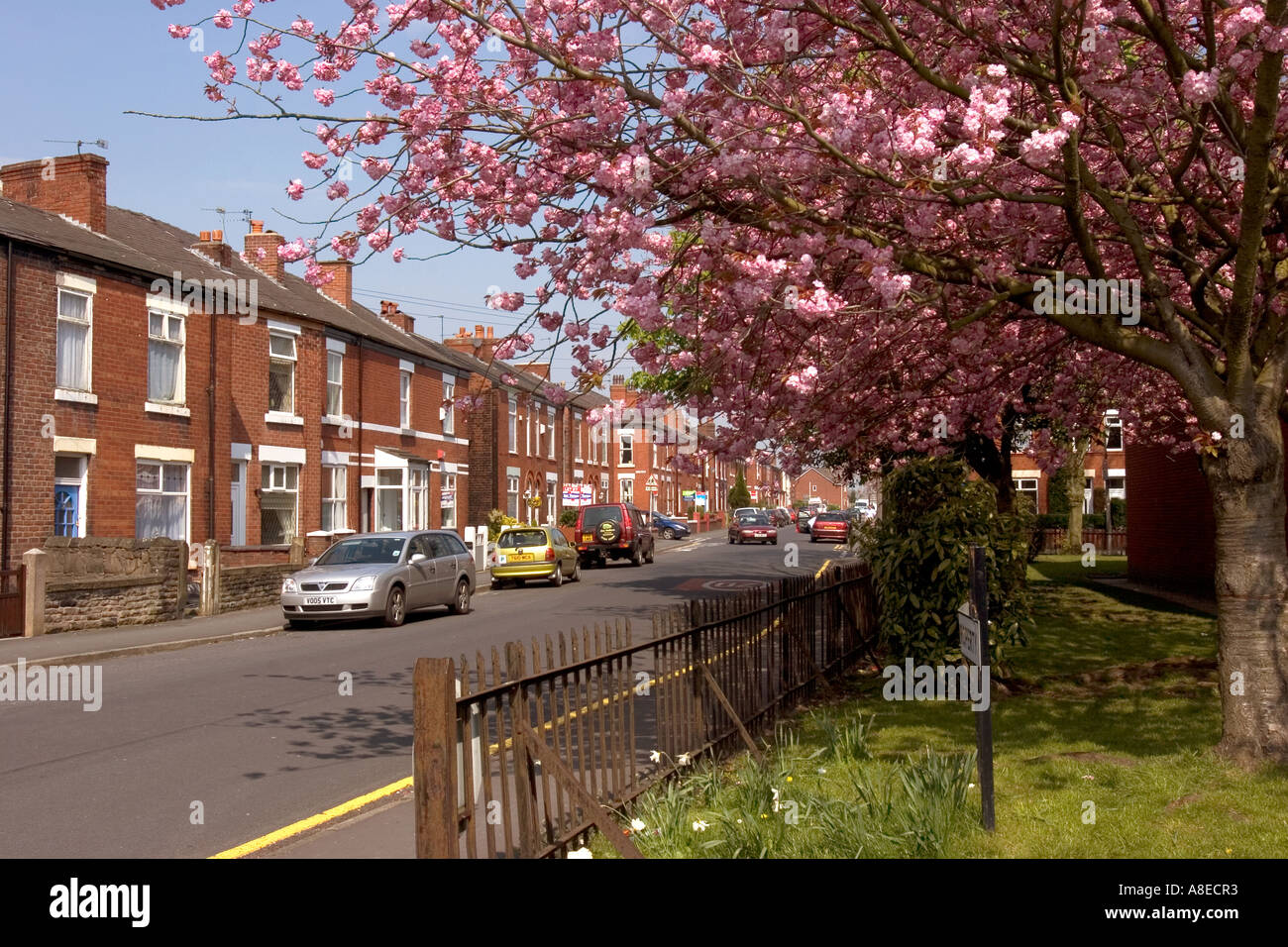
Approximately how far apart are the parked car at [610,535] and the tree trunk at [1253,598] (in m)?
32.7

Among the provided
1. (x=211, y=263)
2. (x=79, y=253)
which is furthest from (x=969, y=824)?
(x=211, y=263)

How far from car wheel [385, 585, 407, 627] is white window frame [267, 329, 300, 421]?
11.4 meters

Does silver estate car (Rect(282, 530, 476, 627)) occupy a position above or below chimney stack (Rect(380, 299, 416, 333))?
below

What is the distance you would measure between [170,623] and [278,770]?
43.7 ft

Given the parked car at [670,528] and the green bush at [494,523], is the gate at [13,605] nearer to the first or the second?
the green bush at [494,523]

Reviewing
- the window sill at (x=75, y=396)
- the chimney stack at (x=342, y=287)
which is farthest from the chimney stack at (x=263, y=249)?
the window sill at (x=75, y=396)

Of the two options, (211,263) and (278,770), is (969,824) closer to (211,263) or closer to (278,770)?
(278,770)

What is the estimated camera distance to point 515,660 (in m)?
5.48

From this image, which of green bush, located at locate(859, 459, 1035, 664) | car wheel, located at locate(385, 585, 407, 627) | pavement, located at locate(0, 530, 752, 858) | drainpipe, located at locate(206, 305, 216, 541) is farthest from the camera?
drainpipe, located at locate(206, 305, 216, 541)

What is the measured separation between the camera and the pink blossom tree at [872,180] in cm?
764

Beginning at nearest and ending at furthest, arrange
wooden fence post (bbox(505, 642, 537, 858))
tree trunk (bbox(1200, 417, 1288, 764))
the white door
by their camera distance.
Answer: wooden fence post (bbox(505, 642, 537, 858)) < tree trunk (bbox(1200, 417, 1288, 764)) < the white door

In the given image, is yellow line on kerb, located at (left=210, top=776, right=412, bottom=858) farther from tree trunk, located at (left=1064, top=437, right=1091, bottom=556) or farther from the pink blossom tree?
tree trunk, located at (left=1064, top=437, right=1091, bottom=556)

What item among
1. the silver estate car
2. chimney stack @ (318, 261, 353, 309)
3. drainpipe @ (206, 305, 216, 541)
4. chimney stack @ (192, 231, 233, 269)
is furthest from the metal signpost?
chimney stack @ (318, 261, 353, 309)

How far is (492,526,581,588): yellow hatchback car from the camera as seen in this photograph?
30234 millimetres
